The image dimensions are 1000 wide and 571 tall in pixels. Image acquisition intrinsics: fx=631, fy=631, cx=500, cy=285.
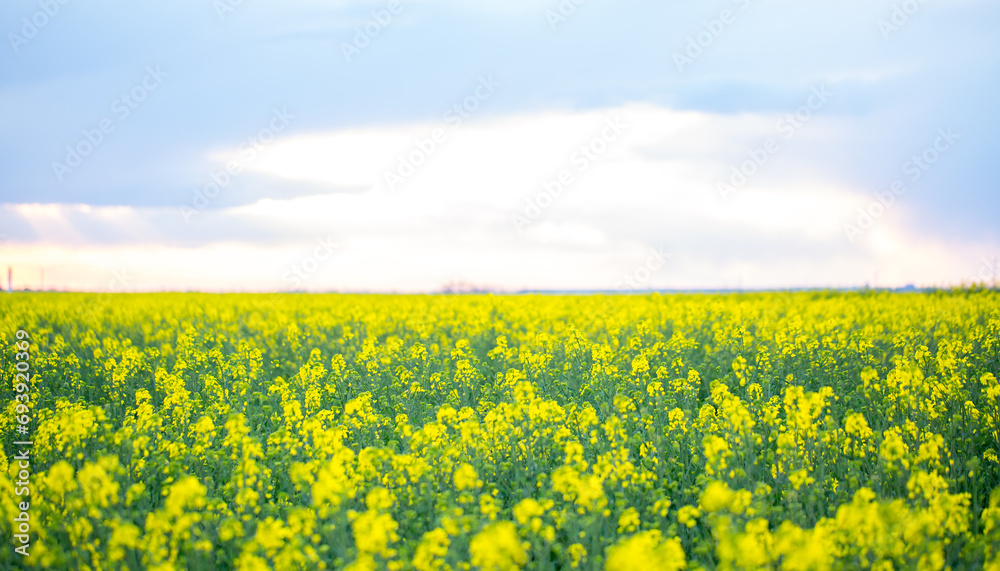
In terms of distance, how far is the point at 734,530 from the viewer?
392 cm

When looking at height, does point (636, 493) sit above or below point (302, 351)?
below

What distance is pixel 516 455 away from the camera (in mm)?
5645

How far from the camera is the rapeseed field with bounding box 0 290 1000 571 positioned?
376cm

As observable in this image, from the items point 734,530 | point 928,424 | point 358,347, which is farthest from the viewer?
point 358,347

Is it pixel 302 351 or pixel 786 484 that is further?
pixel 302 351

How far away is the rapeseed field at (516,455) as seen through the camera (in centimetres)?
376

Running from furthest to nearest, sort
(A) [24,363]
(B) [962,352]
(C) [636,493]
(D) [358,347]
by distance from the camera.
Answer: (D) [358,347] → (A) [24,363] → (B) [962,352] → (C) [636,493]

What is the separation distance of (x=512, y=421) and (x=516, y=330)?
6949 mm

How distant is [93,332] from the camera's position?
1308cm

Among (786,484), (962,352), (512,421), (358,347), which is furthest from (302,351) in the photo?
(962,352)

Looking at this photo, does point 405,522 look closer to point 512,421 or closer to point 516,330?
point 512,421

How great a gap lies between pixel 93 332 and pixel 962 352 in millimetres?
15510

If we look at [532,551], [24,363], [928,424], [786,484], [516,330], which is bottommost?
[532,551]

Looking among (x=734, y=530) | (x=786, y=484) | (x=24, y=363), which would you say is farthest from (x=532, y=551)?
(x=24, y=363)
